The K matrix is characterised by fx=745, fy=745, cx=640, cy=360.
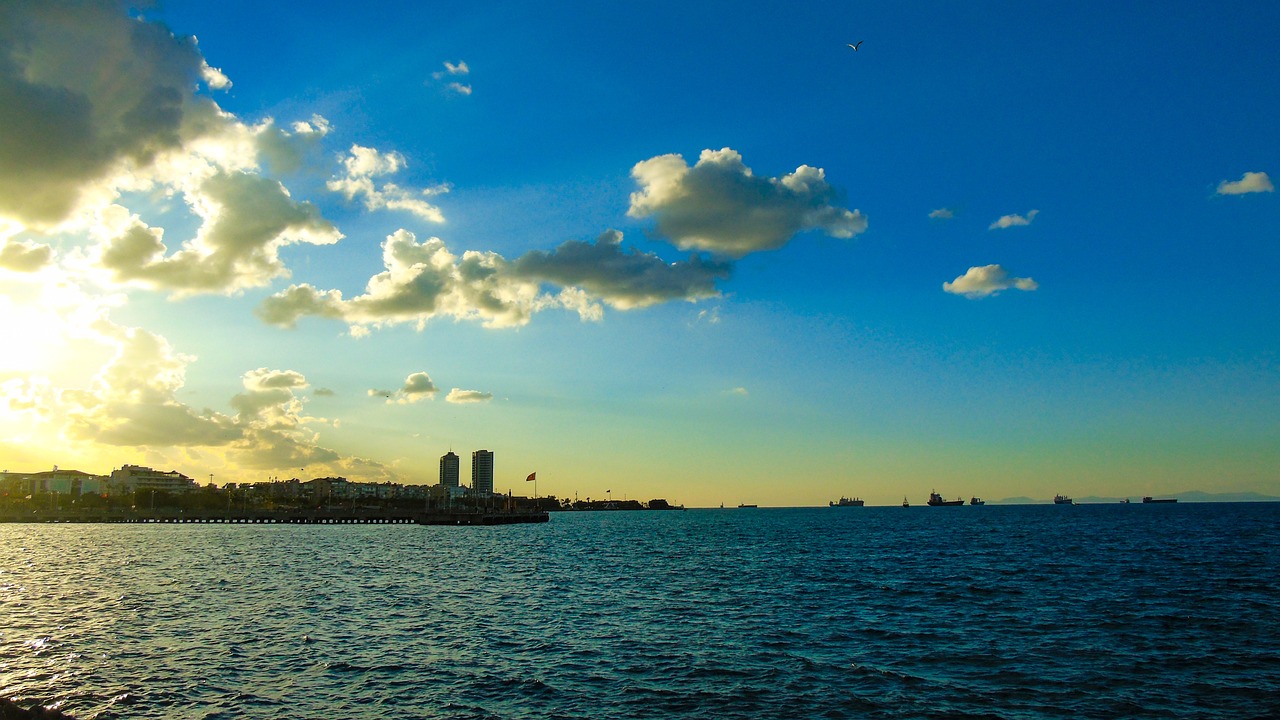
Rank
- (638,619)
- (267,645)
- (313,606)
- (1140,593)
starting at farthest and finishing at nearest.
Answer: (1140,593) < (313,606) < (638,619) < (267,645)

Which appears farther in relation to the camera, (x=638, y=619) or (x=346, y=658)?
(x=638, y=619)

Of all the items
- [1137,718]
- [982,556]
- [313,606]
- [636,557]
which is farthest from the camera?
[636,557]

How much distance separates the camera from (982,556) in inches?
3339

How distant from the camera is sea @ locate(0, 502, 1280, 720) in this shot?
83.3 feet

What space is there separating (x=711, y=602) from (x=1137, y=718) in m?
27.4

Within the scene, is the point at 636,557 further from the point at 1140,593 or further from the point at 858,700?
the point at 858,700

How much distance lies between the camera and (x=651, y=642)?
35.4m

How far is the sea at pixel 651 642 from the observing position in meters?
25.4

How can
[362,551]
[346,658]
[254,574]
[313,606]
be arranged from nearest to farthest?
[346,658], [313,606], [254,574], [362,551]

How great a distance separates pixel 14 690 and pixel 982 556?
85.2 metres

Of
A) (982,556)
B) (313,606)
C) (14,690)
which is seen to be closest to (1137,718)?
(14,690)

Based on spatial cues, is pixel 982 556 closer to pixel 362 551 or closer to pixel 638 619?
Result: pixel 638 619

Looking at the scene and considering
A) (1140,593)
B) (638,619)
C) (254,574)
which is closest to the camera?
(638,619)

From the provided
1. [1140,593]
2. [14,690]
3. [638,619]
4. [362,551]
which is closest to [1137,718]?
[638,619]
